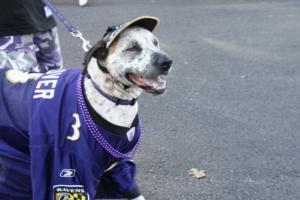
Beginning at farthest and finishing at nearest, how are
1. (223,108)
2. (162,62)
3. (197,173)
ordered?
1. (223,108)
2. (197,173)
3. (162,62)

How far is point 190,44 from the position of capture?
22.1 feet

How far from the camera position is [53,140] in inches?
105

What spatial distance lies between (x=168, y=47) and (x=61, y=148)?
4086 millimetres

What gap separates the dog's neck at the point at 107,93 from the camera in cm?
271

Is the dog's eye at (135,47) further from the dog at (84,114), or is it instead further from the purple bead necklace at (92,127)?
the purple bead necklace at (92,127)

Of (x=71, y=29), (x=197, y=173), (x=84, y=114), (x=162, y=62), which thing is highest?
(x=162, y=62)

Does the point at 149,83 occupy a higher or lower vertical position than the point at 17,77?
higher

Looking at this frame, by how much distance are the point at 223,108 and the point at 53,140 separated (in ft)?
7.99

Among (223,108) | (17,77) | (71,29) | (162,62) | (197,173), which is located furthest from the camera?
(223,108)

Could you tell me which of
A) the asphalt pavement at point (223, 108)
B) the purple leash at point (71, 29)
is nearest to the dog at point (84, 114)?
the purple leash at point (71, 29)

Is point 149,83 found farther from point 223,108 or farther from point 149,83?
point 223,108

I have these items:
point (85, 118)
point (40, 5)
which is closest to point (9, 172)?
point (85, 118)

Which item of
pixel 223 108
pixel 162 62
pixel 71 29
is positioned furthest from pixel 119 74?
pixel 223 108

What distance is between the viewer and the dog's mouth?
8.64 feet
